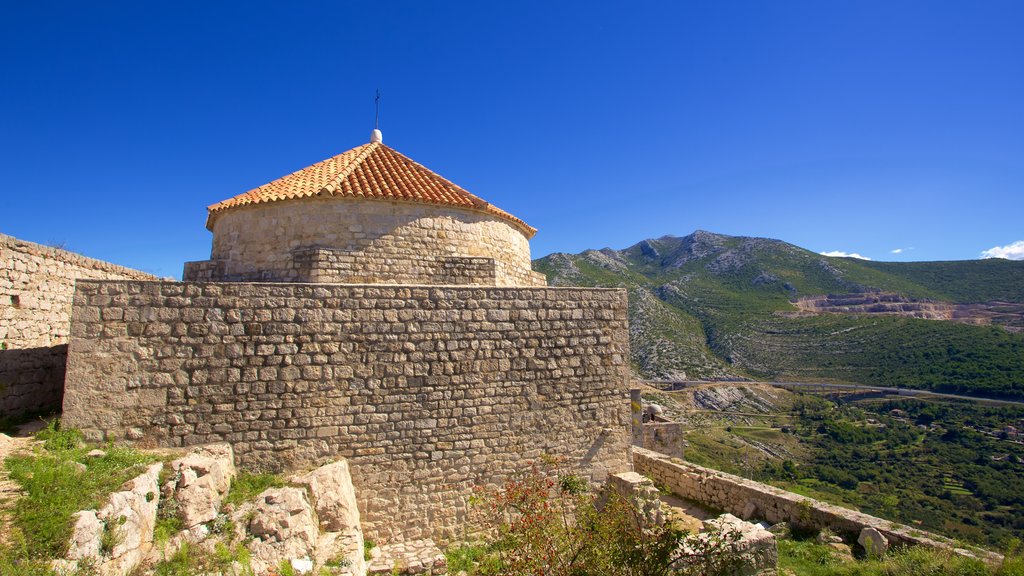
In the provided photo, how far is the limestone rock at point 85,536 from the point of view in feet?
11.1

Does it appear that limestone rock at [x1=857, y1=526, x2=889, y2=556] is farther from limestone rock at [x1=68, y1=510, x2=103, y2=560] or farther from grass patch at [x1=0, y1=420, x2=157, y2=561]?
grass patch at [x1=0, y1=420, x2=157, y2=561]

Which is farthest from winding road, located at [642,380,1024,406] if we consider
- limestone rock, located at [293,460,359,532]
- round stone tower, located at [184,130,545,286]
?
limestone rock, located at [293,460,359,532]

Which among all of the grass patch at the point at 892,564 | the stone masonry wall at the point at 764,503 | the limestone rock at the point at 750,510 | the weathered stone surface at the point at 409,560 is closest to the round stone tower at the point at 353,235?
the weathered stone surface at the point at 409,560

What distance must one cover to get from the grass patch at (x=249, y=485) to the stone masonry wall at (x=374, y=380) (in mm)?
167

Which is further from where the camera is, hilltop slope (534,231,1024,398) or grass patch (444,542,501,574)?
hilltop slope (534,231,1024,398)

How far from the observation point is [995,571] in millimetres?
4883

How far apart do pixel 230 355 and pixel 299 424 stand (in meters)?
1.15

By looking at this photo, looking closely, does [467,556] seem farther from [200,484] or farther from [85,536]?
[85,536]

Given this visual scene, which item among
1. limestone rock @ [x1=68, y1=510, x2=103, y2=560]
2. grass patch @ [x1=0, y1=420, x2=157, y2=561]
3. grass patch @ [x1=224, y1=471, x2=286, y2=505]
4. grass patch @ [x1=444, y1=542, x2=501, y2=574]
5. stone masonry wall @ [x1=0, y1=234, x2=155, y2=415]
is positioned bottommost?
grass patch @ [x1=444, y1=542, x2=501, y2=574]

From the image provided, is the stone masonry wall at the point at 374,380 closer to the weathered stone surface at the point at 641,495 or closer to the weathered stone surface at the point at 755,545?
the weathered stone surface at the point at 641,495

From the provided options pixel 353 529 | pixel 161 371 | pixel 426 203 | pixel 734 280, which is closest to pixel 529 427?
pixel 353 529

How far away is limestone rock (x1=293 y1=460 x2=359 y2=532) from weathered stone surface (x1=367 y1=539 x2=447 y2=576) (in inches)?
20.8

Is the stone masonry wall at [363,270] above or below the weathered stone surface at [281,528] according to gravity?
above

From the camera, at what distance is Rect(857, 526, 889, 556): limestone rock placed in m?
5.97
